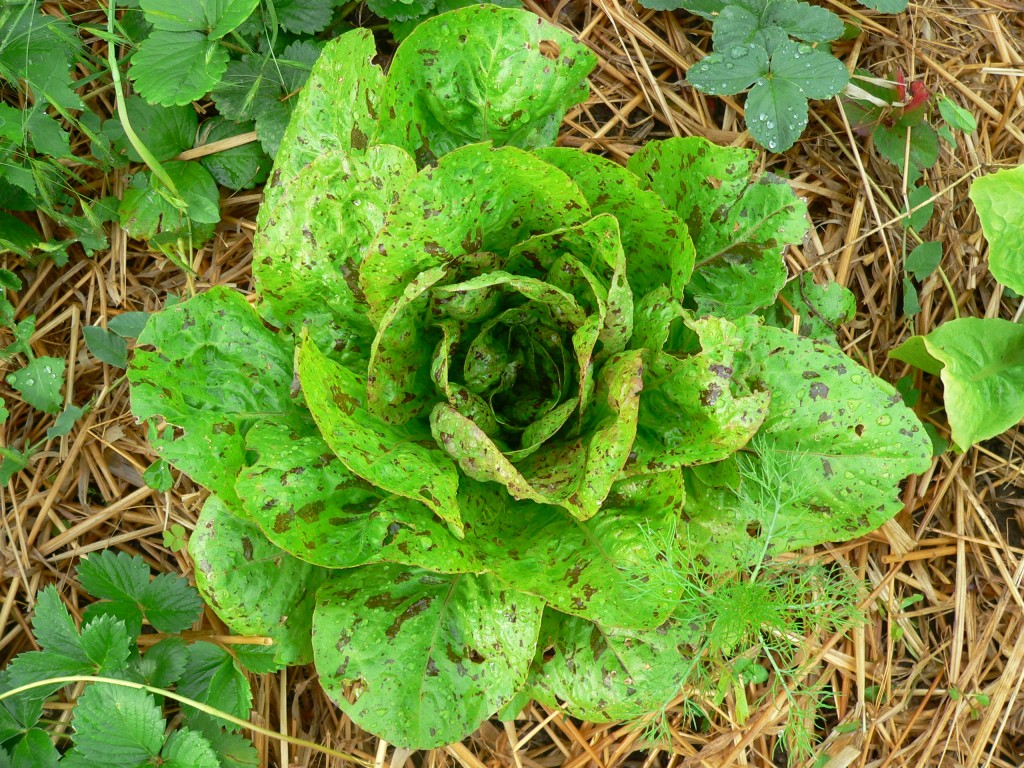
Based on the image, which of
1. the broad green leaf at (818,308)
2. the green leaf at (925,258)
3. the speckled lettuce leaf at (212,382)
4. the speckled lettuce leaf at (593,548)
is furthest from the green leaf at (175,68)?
the green leaf at (925,258)

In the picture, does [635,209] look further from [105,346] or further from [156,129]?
[105,346]

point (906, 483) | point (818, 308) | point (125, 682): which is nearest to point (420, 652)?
point (125, 682)

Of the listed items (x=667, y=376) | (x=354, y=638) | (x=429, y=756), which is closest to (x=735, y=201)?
(x=667, y=376)

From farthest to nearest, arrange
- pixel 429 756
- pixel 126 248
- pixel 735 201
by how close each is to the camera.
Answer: pixel 126 248, pixel 429 756, pixel 735 201

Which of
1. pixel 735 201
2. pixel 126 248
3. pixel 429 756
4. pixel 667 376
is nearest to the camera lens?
pixel 667 376

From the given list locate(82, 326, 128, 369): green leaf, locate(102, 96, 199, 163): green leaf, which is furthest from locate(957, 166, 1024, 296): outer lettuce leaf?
locate(82, 326, 128, 369): green leaf

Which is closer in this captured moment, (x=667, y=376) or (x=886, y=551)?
(x=667, y=376)

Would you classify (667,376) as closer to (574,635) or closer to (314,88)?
(574,635)

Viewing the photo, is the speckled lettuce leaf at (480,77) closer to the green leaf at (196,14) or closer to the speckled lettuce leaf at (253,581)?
the green leaf at (196,14)
